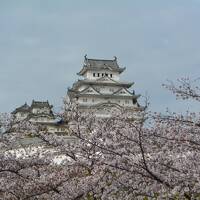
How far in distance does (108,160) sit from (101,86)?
48.0 metres

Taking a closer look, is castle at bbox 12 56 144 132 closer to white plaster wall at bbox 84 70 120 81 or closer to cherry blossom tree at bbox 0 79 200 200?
white plaster wall at bbox 84 70 120 81

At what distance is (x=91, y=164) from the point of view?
7.26 m

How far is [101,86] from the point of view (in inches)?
2140

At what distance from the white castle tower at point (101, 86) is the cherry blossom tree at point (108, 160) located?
A: 41.0 meters

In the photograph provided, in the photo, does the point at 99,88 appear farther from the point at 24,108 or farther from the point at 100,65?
the point at 24,108

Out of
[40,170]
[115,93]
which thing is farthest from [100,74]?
[40,170]

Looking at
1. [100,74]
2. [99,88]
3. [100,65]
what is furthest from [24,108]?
[100,65]

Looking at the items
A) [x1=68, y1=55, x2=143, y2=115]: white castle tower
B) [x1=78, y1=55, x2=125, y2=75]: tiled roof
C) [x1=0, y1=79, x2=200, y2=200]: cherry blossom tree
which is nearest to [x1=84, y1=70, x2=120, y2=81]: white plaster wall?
[x1=68, y1=55, x2=143, y2=115]: white castle tower

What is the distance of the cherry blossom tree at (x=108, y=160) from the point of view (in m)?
6.07

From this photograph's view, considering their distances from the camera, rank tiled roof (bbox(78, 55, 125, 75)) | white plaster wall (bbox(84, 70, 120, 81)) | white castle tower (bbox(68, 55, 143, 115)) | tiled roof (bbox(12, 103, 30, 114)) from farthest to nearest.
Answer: tiled roof (bbox(78, 55, 125, 75)) < white plaster wall (bbox(84, 70, 120, 81)) < tiled roof (bbox(12, 103, 30, 114)) < white castle tower (bbox(68, 55, 143, 115))

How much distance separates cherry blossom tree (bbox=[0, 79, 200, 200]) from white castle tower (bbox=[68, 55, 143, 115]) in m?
41.0

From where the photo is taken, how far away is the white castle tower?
5166 centimetres

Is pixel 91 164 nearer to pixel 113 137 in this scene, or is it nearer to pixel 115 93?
pixel 113 137

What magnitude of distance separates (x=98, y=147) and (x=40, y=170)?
1.90 metres
